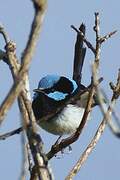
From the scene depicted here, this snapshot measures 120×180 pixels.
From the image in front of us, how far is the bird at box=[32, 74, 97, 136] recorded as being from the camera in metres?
2.87

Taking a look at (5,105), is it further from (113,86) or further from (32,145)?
(113,86)

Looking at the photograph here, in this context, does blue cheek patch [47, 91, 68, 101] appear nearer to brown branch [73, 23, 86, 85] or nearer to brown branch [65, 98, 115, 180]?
brown branch [73, 23, 86, 85]

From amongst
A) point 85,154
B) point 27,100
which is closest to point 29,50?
point 27,100

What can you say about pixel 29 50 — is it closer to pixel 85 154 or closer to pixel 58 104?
pixel 85 154

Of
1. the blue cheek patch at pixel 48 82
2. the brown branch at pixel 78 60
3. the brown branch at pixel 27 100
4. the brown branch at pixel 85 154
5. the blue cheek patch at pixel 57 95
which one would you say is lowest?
the blue cheek patch at pixel 57 95

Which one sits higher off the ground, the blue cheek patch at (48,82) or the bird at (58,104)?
the blue cheek patch at (48,82)

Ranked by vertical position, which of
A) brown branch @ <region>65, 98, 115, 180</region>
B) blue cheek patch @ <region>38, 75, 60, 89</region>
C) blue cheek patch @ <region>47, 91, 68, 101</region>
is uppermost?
brown branch @ <region>65, 98, 115, 180</region>

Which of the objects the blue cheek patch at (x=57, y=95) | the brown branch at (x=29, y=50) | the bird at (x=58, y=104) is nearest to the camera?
the brown branch at (x=29, y=50)

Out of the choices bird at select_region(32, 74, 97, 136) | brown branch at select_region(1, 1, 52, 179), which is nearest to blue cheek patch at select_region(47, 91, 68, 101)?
bird at select_region(32, 74, 97, 136)

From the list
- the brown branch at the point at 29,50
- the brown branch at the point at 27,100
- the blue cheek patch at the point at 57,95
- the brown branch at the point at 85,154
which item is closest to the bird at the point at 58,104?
the blue cheek patch at the point at 57,95

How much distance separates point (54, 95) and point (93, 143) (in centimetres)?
222

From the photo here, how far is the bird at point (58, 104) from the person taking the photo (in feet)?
9.41

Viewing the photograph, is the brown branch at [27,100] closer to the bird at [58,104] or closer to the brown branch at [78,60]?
the brown branch at [78,60]

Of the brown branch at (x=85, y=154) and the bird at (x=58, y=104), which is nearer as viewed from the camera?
the brown branch at (x=85, y=154)
